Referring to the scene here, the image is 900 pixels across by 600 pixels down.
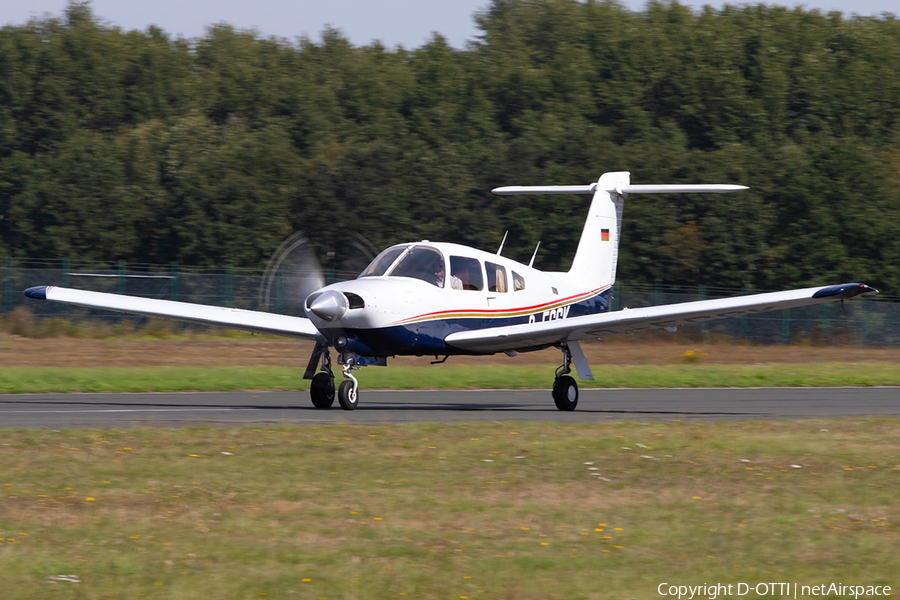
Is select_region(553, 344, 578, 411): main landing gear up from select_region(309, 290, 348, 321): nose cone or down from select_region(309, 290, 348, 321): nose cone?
down

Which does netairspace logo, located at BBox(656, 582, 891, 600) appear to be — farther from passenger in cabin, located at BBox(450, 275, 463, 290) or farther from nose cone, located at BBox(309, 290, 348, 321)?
passenger in cabin, located at BBox(450, 275, 463, 290)

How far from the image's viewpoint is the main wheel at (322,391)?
57.7 feet

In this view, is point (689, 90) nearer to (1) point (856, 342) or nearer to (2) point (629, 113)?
(2) point (629, 113)

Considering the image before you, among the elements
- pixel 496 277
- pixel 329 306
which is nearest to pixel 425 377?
pixel 496 277

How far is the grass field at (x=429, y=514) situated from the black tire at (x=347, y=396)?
378cm

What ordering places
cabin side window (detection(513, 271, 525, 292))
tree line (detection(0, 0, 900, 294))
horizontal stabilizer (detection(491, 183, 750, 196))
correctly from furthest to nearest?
tree line (detection(0, 0, 900, 294)), horizontal stabilizer (detection(491, 183, 750, 196)), cabin side window (detection(513, 271, 525, 292))

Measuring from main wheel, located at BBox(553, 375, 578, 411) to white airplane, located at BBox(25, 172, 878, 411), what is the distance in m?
0.02

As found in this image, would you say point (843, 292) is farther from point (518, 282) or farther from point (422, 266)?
point (422, 266)

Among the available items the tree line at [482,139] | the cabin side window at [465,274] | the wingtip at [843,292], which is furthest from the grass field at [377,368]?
the tree line at [482,139]

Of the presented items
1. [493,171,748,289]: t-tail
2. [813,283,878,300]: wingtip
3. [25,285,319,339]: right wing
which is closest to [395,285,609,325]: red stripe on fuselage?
[493,171,748,289]: t-tail

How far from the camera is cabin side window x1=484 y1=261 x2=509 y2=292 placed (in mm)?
18641

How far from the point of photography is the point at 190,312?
1862 cm

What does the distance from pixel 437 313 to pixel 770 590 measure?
11418mm

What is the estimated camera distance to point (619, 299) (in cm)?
4344
